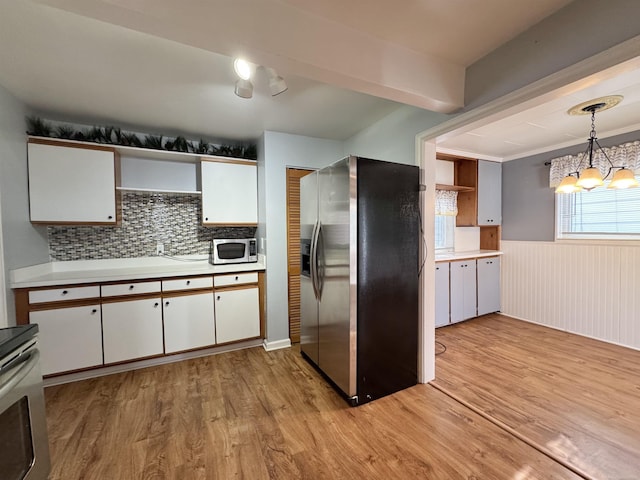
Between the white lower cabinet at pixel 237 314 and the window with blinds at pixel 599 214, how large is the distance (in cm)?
407

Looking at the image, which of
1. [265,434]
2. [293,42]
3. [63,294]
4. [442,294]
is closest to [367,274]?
[265,434]

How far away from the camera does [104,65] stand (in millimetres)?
1737

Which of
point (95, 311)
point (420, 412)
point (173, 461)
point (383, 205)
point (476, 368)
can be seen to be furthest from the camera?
point (476, 368)

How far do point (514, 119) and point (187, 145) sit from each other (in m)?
3.46

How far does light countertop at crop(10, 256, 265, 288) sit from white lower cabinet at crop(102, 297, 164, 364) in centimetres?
26

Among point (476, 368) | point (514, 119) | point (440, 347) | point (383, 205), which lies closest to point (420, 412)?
point (476, 368)

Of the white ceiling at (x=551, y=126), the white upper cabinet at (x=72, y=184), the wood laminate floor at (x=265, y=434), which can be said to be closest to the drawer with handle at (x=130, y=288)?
the white upper cabinet at (x=72, y=184)

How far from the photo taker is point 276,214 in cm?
302

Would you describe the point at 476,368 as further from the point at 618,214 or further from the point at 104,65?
the point at 104,65

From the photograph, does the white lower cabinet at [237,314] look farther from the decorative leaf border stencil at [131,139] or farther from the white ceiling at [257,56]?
the white ceiling at [257,56]

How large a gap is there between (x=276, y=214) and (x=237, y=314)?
121 centimetres

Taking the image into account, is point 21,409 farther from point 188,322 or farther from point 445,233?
point 445,233

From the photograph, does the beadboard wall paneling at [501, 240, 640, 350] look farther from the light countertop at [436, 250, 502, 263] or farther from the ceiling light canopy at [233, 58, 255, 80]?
the ceiling light canopy at [233, 58, 255, 80]

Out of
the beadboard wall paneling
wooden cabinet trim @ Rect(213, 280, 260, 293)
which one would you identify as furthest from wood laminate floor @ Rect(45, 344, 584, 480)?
the beadboard wall paneling
